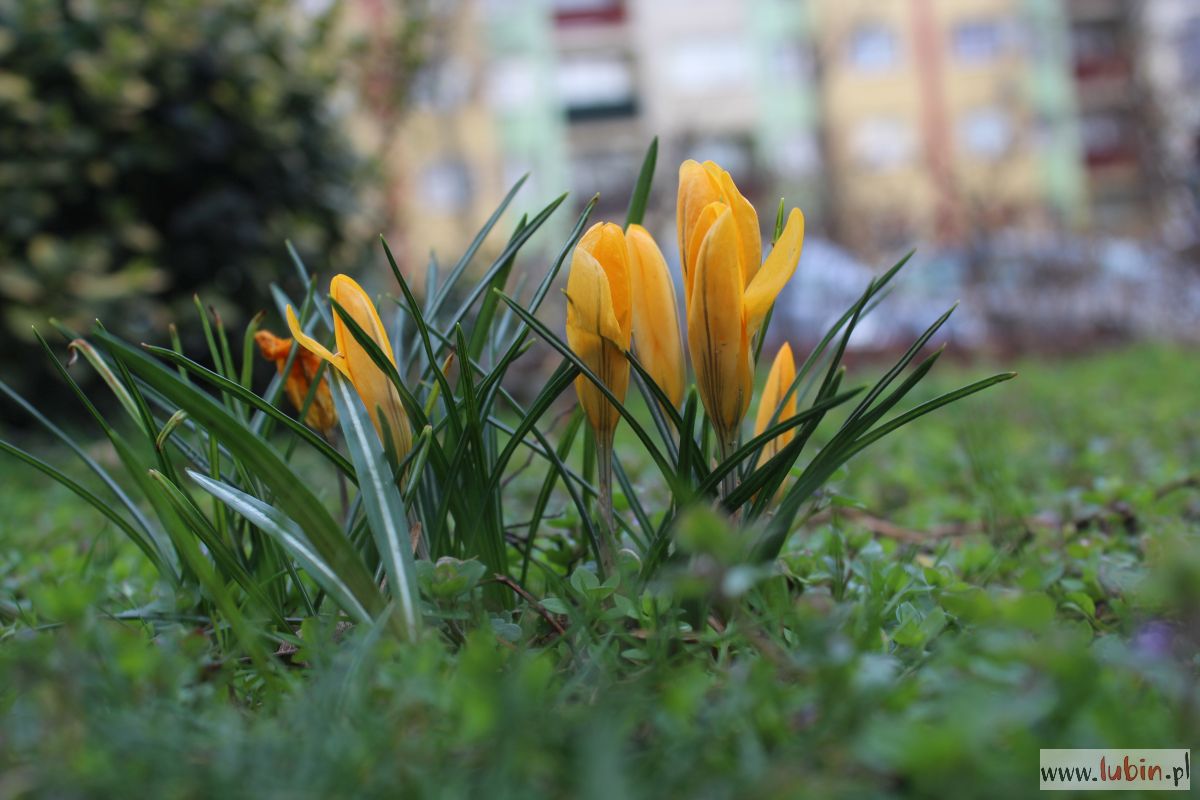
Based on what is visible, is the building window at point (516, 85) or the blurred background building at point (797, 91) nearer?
the blurred background building at point (797, 91)

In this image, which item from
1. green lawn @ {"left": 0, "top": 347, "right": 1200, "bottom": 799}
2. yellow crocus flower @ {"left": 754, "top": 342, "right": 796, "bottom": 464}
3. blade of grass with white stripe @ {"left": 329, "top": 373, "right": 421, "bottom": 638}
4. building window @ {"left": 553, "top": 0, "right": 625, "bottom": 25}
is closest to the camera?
green lawn @ {"left": 0, "top": 347, "right": 1200, "bottom": 799}

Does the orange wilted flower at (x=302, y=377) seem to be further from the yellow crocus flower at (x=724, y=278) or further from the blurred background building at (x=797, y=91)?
the blurred background building at (x=797, y=91)

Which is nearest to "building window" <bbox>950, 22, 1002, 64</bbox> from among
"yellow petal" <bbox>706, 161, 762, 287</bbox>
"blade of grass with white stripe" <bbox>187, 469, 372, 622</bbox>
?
"yellow petal" <bbox>706, 161, 762, 287</bbox>

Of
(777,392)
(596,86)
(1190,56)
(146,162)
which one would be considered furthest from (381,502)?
(596,86)

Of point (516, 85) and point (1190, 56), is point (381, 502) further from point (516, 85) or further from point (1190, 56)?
point (516, 85)

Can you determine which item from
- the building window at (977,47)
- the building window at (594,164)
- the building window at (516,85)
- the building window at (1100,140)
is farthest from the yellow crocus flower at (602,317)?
the building window at (1100,140)

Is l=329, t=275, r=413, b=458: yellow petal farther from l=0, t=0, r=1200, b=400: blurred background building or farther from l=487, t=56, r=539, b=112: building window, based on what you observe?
l=487, t=56, r=539, b=112: building window

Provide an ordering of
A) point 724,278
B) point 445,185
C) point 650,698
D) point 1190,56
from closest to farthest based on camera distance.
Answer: point 650,698, point 724,278, point 1190,56, point 445,185
